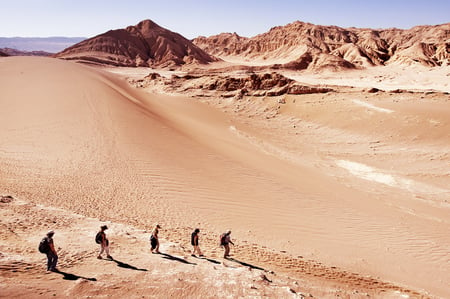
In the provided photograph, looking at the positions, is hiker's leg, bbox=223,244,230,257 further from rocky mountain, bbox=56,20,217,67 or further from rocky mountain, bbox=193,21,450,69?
rocky mountain, bbox=56,20,217,67

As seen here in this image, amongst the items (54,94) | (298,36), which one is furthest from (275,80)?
(298,36)

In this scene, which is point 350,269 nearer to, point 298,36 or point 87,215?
point 87,215

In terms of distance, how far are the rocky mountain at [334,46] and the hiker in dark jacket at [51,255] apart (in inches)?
2308

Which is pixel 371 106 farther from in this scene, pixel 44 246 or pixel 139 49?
pixel 139 49

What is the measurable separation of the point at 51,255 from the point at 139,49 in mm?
70274

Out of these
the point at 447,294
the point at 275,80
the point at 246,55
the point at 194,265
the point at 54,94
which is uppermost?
the point at 246,55

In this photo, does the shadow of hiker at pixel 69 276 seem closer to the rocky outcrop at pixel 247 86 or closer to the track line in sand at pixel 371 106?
the track line in sand at pixel 371 106

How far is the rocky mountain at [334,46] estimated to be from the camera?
6079 centimetres

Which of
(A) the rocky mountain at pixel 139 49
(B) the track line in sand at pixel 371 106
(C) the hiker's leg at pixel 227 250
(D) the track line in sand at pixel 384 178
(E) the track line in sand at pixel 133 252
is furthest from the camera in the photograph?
(A) the rocky mountain at pixel 139 49

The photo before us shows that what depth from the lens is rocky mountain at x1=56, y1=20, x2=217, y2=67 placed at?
62812 millimetres

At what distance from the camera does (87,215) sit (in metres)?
8.16

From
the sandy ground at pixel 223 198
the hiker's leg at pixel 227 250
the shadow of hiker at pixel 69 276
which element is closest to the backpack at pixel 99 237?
the sandy ground at pixel 223 198

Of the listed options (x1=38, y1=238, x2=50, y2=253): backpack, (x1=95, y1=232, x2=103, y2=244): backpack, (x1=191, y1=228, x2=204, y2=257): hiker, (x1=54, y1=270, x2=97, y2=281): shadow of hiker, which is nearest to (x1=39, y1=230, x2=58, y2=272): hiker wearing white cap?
(x1=38, y1=238, x2=50, y2=253): backpack

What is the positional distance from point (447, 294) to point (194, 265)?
18.3 ft
